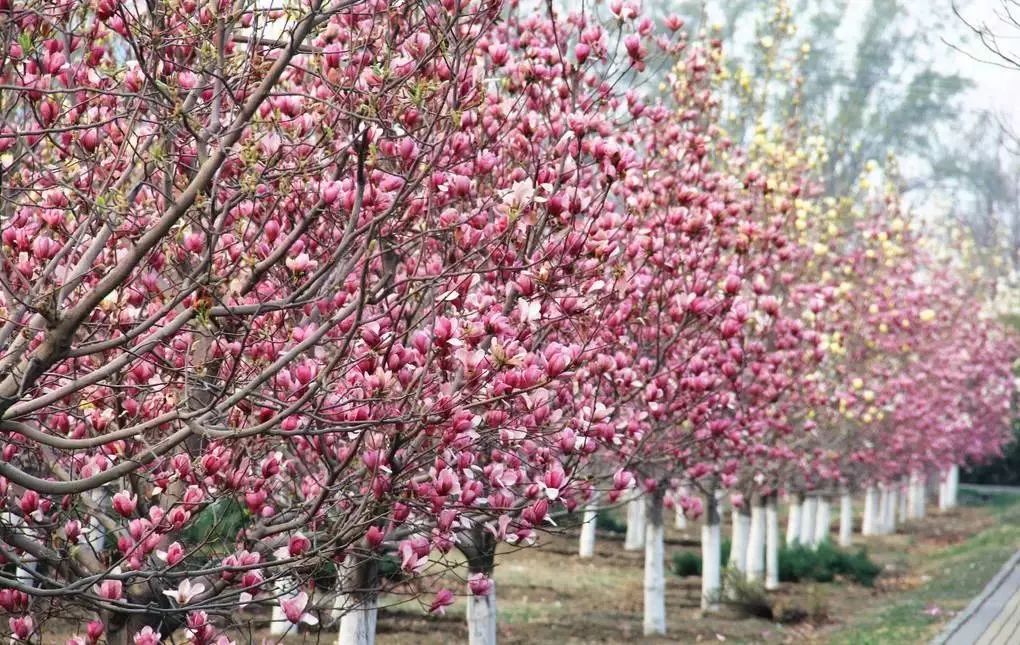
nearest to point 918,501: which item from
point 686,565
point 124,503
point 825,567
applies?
point 825,567

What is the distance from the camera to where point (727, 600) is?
16734 millimetres

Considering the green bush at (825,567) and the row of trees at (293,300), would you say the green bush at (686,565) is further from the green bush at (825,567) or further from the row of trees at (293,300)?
the row of trees at (293,300)

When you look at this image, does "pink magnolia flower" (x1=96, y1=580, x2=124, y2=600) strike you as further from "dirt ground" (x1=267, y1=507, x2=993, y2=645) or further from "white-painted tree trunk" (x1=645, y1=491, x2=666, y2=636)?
"white-painted tree trunk" (x1=645, y1=491, x2=666, y2=636)

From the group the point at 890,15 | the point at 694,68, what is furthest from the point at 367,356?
the point at 890,15

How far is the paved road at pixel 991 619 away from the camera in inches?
525

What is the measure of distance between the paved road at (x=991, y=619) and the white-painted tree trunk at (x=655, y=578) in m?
3.05

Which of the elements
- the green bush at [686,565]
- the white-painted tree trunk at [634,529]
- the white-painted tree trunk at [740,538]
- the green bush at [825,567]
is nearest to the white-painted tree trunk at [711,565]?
the white-painted tree trunk at [740,538]

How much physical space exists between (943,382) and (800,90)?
40.1 ft

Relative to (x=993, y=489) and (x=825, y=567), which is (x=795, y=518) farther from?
(x=993, y=489)

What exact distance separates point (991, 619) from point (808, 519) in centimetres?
1143

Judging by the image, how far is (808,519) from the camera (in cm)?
2641

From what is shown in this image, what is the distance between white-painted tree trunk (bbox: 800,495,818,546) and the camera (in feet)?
82.6

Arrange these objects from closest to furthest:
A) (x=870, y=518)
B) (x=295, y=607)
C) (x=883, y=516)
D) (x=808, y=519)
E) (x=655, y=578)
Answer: (x=295, y=607) < (x=655, y=578) < (x=808, y=519) < (x=870, y=518) < (x=883, y=516)

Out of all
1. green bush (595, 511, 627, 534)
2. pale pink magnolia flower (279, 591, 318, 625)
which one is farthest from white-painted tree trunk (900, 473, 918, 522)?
pale pink magnolia flower (279, 591, 318, 625)
